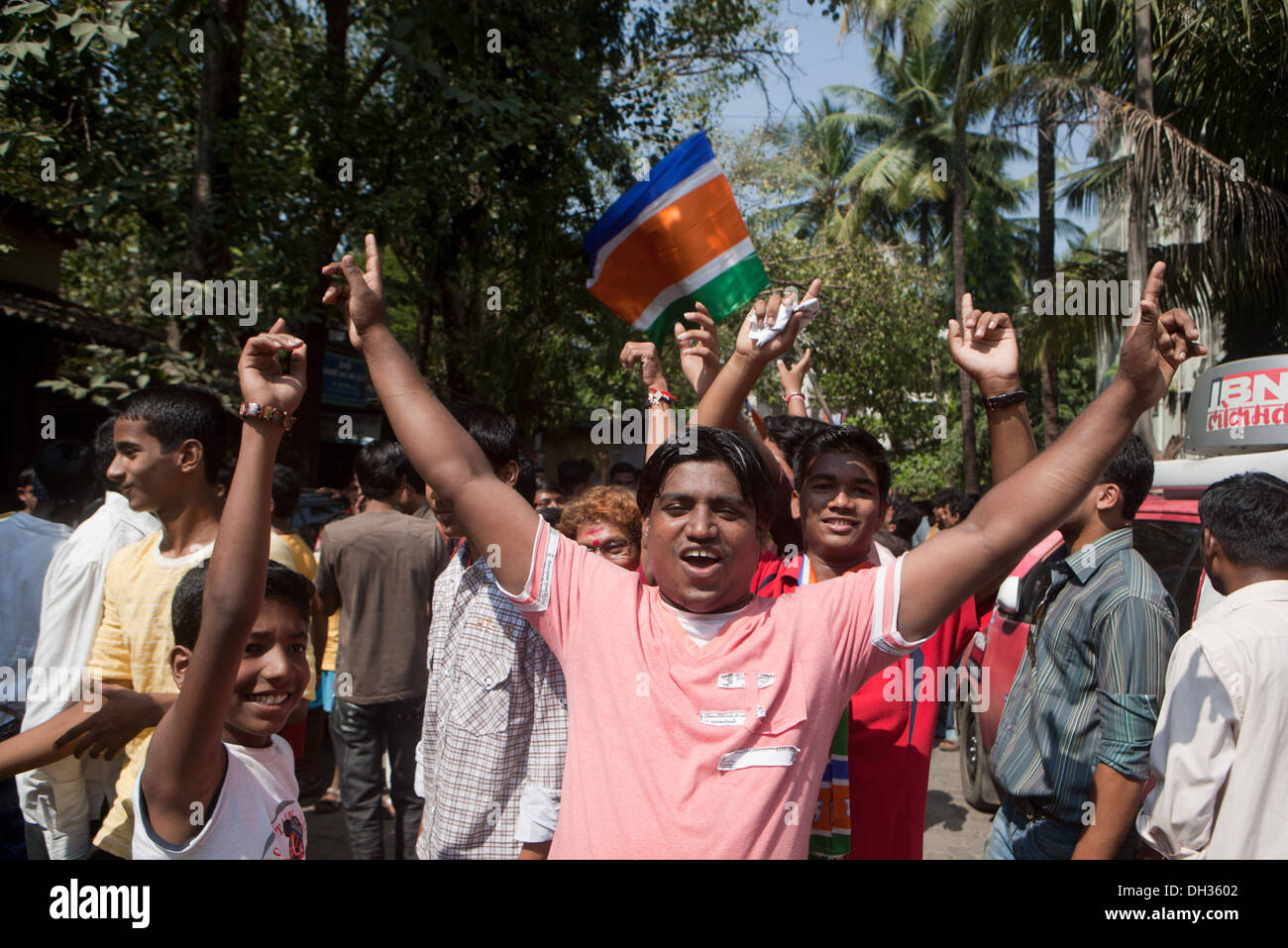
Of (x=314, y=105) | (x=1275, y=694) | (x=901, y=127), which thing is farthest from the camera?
(x=901, y=127)

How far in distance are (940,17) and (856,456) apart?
51.9 feet

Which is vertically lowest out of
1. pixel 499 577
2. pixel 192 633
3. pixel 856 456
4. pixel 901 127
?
pixel 192 633

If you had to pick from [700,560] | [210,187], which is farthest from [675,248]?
[210,187]

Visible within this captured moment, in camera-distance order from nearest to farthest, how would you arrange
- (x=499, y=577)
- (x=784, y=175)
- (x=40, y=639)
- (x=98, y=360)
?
(x=499, y=577) → (x=40, y=639) → (x=98, y=360) → (x=784, y=175)

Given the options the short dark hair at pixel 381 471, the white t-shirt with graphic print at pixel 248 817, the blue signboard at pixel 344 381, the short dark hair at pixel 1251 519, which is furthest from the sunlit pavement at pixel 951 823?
the blue signboard at pixel 344 381

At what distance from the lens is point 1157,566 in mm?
4141

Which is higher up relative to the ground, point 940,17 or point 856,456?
point 940,17

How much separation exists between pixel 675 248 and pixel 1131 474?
214 centimetres

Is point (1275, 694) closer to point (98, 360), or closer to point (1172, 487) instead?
point (1172, 487)

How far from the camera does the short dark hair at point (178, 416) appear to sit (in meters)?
2.43

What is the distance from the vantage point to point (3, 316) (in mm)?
9688

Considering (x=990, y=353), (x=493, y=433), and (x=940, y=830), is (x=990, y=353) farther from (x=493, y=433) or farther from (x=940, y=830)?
(x=940, y=830)

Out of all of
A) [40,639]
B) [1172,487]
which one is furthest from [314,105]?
[1172,487]

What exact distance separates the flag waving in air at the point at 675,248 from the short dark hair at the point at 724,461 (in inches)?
84.0
